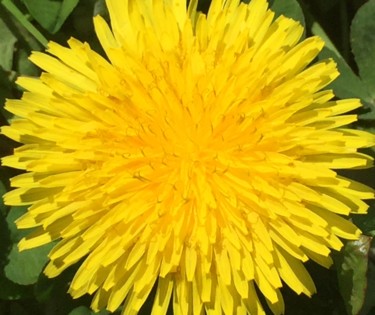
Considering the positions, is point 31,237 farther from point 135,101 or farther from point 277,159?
point 277,159

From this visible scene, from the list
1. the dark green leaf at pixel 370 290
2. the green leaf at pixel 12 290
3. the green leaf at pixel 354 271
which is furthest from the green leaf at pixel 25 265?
the dark green leaf at pixel 370 290

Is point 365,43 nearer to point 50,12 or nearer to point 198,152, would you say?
point 198,152

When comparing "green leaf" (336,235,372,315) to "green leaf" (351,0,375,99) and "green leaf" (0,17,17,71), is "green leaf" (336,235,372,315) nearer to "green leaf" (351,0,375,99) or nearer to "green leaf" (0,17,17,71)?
"green leaf" (351,0,375,99)

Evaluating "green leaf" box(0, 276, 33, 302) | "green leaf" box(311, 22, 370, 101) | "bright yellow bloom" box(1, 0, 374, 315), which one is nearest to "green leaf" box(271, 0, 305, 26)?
"green leaf" box(311, 22, 370, 101)

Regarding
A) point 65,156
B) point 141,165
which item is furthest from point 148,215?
point 65,156

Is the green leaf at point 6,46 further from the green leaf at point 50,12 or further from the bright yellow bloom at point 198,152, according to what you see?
the bright yellow bloom at point 198,152

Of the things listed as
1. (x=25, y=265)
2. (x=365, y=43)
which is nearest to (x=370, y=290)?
(x=365, y=43)
